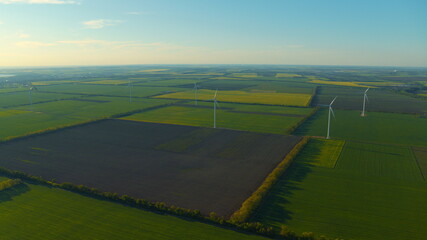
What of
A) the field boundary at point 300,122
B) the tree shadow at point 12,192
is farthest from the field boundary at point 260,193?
the tree shadow at point 12,192

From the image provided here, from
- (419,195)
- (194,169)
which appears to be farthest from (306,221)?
(194,169)

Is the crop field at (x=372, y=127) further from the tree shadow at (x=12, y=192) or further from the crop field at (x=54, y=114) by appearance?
the crop field at (x=54, y=114)

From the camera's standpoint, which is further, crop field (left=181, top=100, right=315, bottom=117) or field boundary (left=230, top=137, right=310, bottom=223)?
crop field (left=181, top=100, right=315, bottom=117)

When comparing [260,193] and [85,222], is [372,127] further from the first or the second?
[85,222]

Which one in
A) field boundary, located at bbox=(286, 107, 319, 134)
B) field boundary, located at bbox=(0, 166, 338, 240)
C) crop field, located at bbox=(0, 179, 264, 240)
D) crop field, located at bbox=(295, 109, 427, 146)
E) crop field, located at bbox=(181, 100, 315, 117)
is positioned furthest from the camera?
crop field, located at bbox=(181, 100, 315, 117)

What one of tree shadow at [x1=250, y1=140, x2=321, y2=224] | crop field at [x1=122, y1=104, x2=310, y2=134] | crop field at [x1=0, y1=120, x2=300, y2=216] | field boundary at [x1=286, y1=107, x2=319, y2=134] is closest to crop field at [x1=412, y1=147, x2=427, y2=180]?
tree shadow at [x1=250, y1=140, x2=321, y2=224]

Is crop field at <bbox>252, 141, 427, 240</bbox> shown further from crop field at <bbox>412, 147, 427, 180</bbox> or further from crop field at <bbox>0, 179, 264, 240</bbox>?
crop field at <bbox>0, 179, 264, 240</bbox>

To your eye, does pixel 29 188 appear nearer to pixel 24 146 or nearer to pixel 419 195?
pixel 24 146
